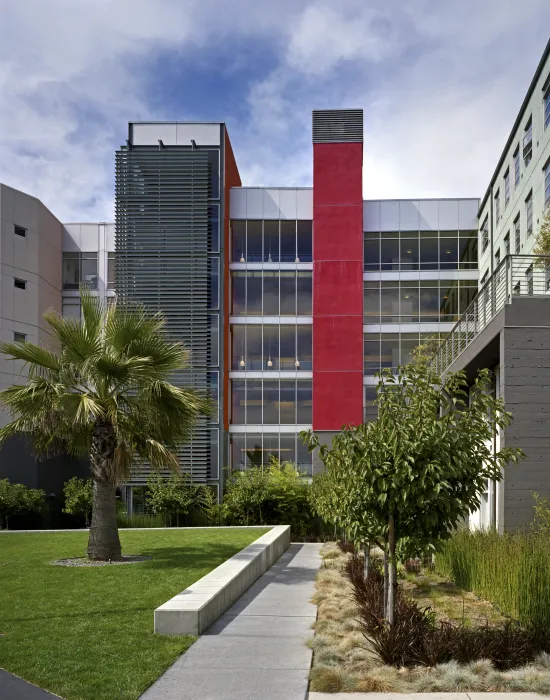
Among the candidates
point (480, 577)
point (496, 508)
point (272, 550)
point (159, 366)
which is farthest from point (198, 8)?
point (272, 550)

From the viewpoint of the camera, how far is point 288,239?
127ft

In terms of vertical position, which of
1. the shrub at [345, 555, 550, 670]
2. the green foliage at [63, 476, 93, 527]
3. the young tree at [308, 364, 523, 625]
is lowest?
the green foliage at [63, 476, 93, 527]

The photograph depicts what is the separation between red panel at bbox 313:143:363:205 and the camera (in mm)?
37469

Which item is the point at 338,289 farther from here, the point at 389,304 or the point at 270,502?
the point at 270,502

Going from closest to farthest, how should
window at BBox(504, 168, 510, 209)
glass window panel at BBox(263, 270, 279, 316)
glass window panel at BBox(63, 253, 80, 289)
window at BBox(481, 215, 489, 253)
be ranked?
window at BBox(504, 168, 510, 209) < window at BBox(481, 215, 489, 253) < glass window panel at BBox(263, 270, 279, 316) < glass window panel at BBox(63, 253, 80, 289)

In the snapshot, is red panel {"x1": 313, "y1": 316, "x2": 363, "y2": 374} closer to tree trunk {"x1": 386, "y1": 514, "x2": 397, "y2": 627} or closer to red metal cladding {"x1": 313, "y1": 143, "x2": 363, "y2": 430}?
red metal cladding {"x1": 313, "y1": 143, "x2": 363, "y2": 430}

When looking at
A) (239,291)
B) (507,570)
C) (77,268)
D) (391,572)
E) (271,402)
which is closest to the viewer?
(391,572)

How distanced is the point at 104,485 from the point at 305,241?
74.9ft

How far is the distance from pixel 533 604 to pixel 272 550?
1057 centimetres

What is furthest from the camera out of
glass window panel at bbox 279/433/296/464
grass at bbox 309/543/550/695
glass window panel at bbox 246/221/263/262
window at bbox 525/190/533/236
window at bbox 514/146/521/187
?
glass window panel at bbox 246/221/263/262

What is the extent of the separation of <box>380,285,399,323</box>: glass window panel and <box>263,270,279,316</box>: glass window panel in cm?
521

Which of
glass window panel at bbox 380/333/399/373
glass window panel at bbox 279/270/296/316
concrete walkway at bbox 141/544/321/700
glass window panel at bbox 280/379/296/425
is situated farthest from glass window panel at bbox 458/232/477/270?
concrete walkway at bbox 141/544/321/700

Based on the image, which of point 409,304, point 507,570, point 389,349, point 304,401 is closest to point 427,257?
point 409,304

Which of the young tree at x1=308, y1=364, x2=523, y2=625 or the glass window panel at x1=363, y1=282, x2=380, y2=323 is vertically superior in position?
the glass window panel at x1=363, y1=282, x2=380, y2=323
